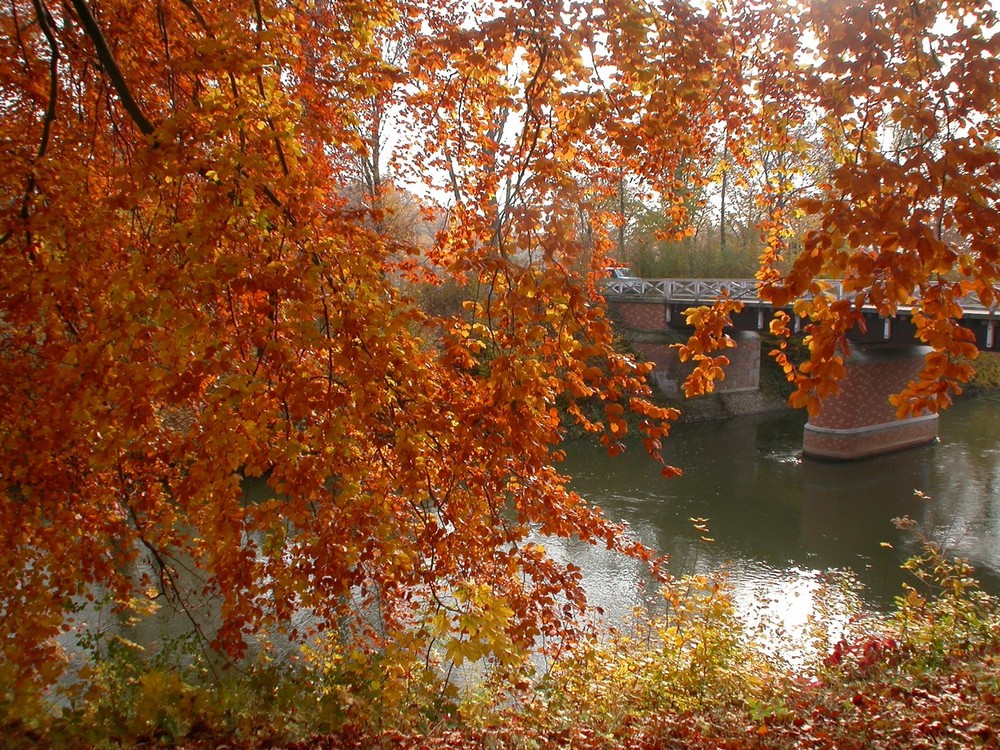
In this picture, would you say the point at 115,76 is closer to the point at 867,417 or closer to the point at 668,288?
the point at 867,417

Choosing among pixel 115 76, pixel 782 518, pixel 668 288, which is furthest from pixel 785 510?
pixel 115 76

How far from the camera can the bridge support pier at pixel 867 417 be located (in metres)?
17.4

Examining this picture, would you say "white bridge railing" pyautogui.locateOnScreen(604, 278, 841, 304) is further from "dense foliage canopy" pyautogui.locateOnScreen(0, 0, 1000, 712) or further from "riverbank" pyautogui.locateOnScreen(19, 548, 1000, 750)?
"dense foliage canopy" pyautogui.locateOnScreen(0, 0, 1000, 712)

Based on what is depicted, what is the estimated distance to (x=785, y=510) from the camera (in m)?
13.8

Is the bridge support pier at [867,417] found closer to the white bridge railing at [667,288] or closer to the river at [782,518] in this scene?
the river at [782,518]

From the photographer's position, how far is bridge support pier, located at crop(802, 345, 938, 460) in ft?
57.2

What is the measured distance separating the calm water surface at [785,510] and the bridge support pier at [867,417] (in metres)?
0.33

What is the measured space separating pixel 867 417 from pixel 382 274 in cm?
1717

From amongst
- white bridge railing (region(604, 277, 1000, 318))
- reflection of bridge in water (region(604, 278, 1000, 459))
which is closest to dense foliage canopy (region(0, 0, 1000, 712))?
reflection of bridge in water (region(604, 278, 1000, 459))

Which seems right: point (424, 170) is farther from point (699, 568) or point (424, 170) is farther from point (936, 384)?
A: point (699, 568)

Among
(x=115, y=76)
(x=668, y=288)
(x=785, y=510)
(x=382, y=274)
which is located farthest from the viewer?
(x=668, y=288)

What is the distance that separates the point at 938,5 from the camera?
2.45m

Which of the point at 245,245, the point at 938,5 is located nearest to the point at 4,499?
the point at 245,245

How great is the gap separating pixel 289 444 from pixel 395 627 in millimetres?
1610
